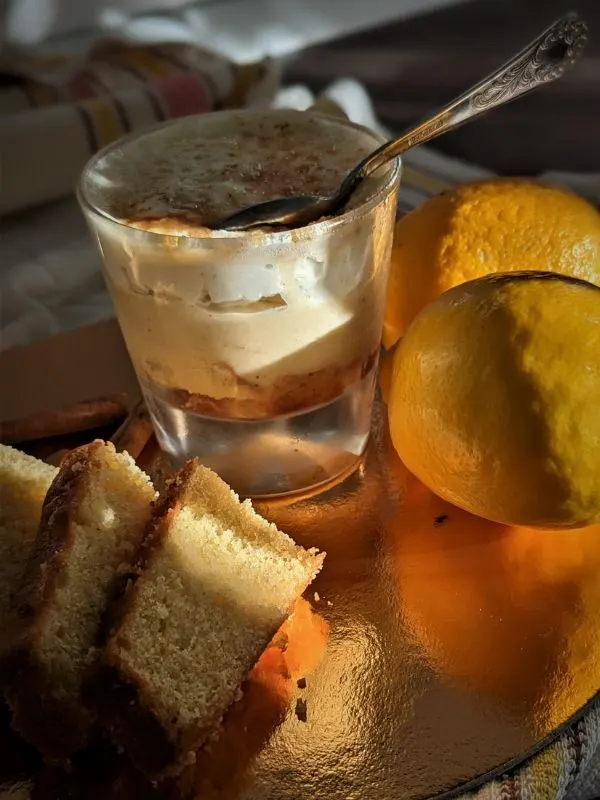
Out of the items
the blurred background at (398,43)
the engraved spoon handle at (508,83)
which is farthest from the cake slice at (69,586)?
the blurred background at (398,43)

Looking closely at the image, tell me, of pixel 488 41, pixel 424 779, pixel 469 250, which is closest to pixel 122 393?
pixel 469 250

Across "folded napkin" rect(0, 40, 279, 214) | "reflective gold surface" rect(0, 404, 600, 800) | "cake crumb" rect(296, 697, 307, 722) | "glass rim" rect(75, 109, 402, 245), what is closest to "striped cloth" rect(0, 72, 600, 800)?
"folded napkin" rect(0, 40, 279, 214)

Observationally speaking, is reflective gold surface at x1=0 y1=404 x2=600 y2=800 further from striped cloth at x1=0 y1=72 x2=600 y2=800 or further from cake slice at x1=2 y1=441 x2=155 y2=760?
striped cloth at x1=0 y1=72 x2=600 y2=800

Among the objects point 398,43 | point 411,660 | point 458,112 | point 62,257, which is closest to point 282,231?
point 458,112

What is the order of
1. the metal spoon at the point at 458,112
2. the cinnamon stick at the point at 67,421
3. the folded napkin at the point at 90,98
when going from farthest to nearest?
the folded napkin at the point at 90,98 → the cinnamon stick at the point at 67,421 → the metal spoon at the point at 458,112

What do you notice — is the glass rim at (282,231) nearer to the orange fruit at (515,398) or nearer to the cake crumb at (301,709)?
the orange fruit at (515,398)

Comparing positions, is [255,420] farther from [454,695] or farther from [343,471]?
[454,695]
